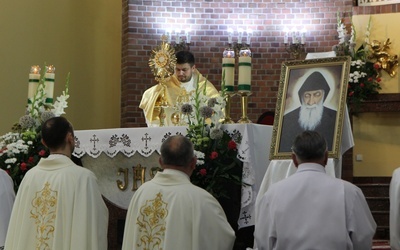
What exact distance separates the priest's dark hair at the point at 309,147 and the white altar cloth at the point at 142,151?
229 cm

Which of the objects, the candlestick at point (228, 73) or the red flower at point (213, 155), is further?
the candlestick at point (228, 73)

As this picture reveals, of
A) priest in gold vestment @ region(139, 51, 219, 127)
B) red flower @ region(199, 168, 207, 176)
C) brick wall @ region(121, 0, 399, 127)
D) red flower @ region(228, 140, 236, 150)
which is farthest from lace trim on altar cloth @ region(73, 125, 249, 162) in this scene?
brick wall @ region(121, 0, 399, 127)

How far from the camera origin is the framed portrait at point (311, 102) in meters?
7.20

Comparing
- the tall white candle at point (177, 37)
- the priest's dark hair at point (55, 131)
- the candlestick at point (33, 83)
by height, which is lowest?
the priest's dark hair at point (55, 131)

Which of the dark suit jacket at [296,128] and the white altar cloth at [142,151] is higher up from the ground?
the dark suit jacket at [296,128]

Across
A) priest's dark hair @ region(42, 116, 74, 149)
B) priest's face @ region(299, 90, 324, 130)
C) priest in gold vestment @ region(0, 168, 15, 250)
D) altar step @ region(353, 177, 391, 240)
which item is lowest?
altar step @ region(353, 177, 391, 240)

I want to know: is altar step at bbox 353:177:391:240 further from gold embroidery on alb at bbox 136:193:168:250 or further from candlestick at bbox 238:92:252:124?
gold embroidery on alb at bbox 136:193:168:250

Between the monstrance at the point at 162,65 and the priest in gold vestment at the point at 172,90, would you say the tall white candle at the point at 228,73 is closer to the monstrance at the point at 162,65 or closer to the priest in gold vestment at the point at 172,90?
the priest in gold vestment at the point at 172,90

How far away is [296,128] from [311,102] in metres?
0.25

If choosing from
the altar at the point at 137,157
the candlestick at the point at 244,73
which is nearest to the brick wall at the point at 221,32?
the altar at the point at 137,157

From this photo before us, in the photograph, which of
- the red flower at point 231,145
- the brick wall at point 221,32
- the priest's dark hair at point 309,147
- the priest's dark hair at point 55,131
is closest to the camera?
the priest's dark hair at point 309,147

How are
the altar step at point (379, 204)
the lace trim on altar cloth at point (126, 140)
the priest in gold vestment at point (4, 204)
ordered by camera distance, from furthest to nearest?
the altar step at point (379, 204) → the lace trim on altar cloth at point (126, 140) → the priest in gold vestment at point (4, 204)

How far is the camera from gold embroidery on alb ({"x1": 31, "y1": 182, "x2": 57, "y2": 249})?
20.0 feet

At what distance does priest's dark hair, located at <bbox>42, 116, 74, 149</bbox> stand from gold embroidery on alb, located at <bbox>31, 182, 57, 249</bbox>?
0.96 ft
